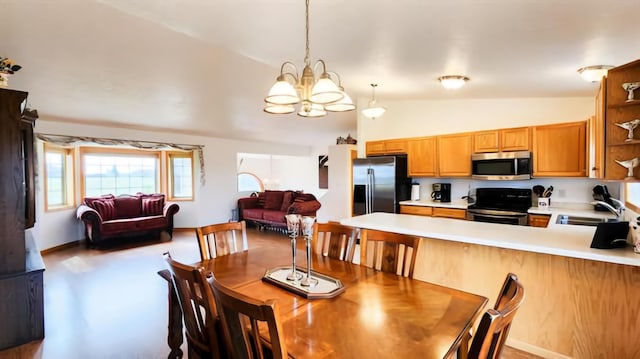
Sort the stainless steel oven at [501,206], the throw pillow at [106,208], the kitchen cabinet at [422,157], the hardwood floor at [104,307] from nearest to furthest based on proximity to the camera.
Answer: the hardwood floor at [104,307]
the stainless steel oven at [501,206]
the kitchen cabinet at [422,157]
the throw pillow at [106,208]

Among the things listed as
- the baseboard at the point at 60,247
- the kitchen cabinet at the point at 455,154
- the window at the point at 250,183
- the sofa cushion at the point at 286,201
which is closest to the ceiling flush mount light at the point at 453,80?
the kitchen cabinet at the point at 455,154

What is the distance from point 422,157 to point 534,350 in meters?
3.10

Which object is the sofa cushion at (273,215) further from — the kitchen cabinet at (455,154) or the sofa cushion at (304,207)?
the kitchen cabinet at (455,154)

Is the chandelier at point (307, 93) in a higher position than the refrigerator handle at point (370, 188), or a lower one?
higher

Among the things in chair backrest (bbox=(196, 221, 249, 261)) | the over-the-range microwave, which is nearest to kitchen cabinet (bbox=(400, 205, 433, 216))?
the over-the-range microwave

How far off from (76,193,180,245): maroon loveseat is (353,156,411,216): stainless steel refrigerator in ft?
12.7

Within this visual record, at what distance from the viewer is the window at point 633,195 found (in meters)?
2.42

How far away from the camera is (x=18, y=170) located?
8.24 ft

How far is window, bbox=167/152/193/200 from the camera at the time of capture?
7.28 meters

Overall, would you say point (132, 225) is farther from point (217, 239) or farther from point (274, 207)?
point (217, 239)

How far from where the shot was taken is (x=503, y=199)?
4.33 meters

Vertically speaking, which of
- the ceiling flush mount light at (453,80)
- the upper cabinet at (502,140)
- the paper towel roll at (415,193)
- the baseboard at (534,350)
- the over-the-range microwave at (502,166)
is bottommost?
the baseboard at (534,350)

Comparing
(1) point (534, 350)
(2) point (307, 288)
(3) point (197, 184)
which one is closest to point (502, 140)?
(1) point (534, 350)

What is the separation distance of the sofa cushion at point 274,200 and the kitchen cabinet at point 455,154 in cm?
411
